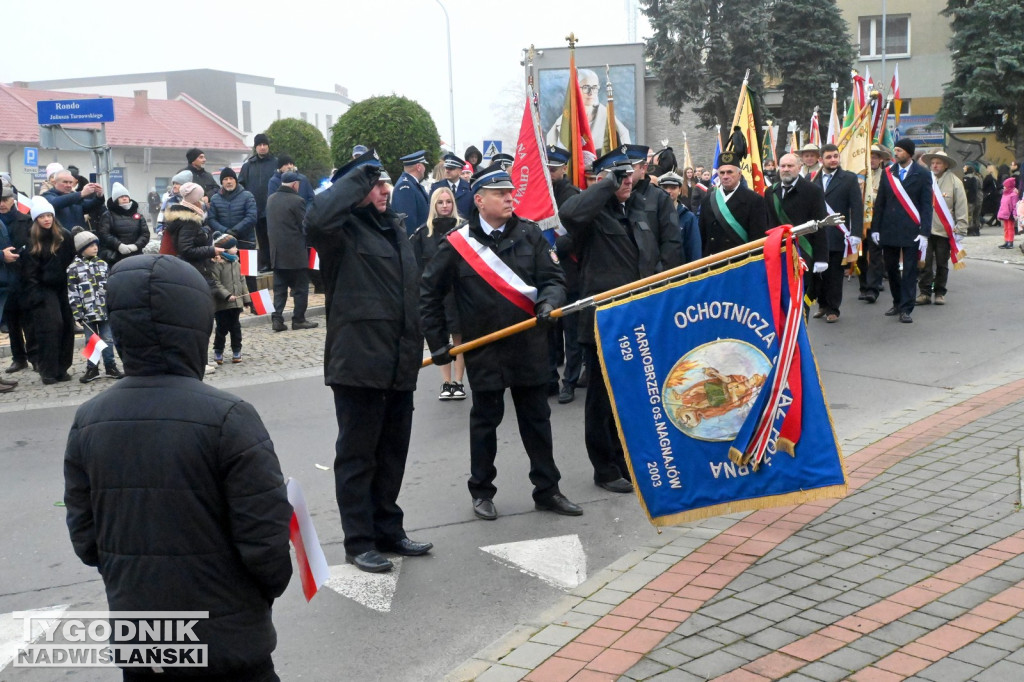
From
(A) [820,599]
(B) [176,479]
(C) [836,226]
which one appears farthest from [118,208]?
(B) [176,479]

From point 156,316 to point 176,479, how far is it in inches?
16.8

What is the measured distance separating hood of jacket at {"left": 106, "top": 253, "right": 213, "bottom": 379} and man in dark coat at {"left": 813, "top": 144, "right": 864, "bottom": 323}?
10398mm

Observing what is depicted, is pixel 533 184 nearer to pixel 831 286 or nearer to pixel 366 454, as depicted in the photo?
pixel 366 454

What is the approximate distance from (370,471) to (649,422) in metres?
1.47

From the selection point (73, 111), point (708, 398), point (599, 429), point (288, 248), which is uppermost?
point (73, 111)

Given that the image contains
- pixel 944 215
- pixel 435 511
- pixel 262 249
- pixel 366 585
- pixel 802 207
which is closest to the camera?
pixel 366 585

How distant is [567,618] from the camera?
479cm

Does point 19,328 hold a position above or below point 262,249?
below

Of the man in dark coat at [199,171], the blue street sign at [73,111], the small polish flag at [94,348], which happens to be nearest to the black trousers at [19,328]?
the small polish flag at [94,348]

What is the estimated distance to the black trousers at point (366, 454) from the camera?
5570 millimetres

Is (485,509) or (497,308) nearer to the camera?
(497,308)

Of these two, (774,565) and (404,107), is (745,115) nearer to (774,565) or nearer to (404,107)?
(774,565)

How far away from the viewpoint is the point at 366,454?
560cm

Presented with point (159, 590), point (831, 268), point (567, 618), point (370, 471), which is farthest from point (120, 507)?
point (831, 268)
